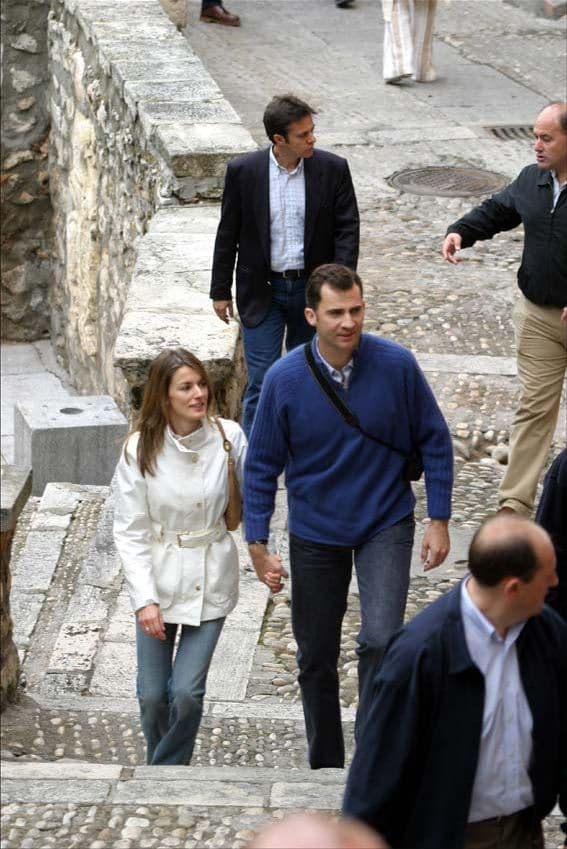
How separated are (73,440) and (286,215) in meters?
3.42

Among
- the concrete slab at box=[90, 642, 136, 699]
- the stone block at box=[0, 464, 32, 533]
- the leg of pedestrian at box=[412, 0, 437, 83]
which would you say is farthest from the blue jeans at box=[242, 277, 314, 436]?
the leg of pedestrian at box=[412, 0, 437, 83]

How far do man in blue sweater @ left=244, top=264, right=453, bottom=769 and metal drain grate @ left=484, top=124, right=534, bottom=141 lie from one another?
8.00 metres

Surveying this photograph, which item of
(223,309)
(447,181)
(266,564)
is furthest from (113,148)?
(266,564)

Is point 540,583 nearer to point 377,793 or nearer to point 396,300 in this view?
point 377,793

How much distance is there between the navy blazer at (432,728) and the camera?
331 centimetres

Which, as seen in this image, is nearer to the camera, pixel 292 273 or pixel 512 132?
pixel 292 273

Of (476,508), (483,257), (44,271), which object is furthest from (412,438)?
(44,271)

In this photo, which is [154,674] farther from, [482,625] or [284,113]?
[284,113]

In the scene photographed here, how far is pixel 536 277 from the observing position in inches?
241

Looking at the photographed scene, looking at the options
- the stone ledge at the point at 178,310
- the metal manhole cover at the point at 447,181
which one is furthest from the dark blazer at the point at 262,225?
the metal manhole cover at the point at 447,181

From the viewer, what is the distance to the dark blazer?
6238 millimetres

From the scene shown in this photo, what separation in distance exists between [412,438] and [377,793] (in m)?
1.63

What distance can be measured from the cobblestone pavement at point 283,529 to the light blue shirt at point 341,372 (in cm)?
115

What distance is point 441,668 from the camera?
3314mm
